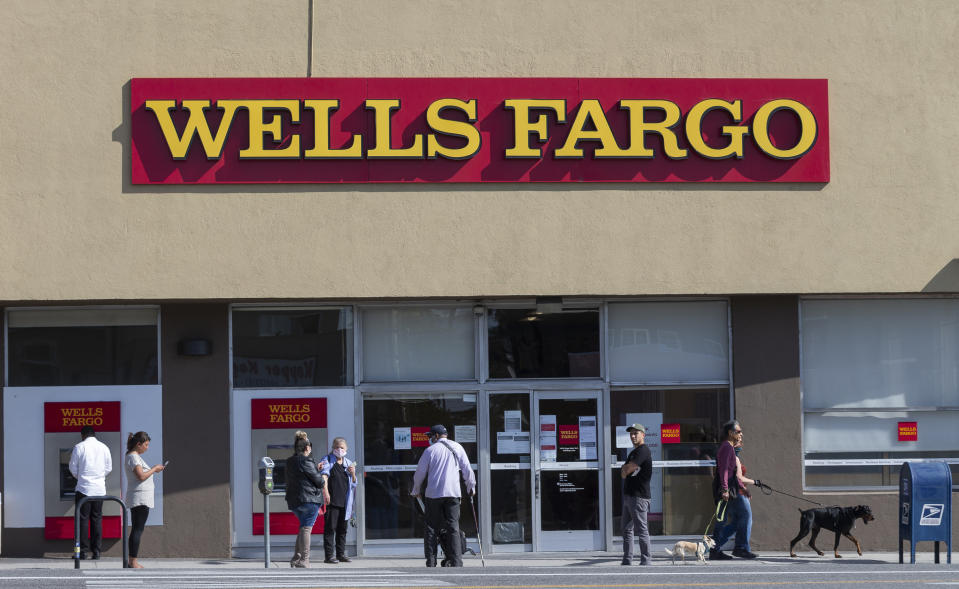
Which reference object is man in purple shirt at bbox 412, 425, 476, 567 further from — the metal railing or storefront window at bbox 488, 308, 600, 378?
Result: the metal railing

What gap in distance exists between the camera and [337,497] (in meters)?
15.1

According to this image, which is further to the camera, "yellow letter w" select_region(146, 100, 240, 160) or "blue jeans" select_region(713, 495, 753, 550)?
"yellow letter w" select_region(146, 100, 240, 160)

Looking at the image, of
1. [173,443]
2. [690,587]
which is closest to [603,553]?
[690,587]

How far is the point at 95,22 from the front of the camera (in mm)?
15703

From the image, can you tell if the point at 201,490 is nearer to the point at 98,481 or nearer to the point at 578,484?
the point at 98,481

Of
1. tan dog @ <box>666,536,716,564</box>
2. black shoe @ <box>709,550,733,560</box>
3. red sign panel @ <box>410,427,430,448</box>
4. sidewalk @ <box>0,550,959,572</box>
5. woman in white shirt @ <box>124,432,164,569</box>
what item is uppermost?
red sign panel @ <box>410,427,430,448</box>

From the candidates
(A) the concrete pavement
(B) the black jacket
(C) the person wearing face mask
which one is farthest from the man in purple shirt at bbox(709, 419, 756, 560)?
(B) the black jacket

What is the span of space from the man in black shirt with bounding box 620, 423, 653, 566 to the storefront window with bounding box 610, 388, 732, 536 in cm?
195

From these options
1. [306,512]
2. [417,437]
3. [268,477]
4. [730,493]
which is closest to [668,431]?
[730,493]

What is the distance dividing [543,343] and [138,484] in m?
5.59

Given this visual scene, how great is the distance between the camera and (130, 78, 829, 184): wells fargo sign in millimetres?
15656

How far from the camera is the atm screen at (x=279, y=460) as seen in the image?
16.1 m

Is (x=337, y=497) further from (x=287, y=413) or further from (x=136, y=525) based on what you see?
(x=136, y=525)

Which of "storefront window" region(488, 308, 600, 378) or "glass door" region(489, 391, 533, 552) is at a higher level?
"storefront window" region(488, 308, 600, 378)
